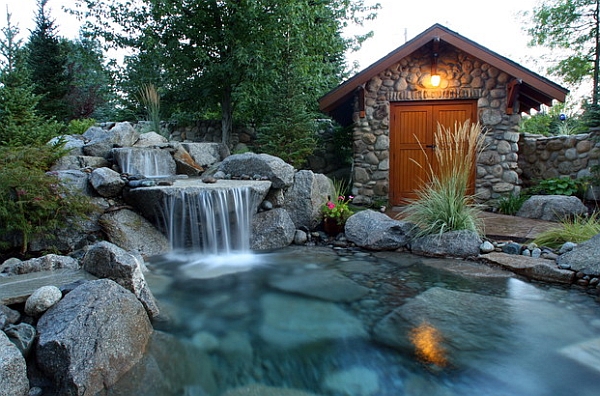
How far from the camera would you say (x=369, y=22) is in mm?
11578

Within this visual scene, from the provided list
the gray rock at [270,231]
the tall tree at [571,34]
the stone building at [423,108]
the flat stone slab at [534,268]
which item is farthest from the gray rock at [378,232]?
the tall tree at [571,34]

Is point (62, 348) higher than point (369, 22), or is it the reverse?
point (369, 22)

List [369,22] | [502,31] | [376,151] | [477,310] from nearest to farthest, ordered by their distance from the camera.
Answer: [477,310] < [376,151] < [369,22] < [502,31]

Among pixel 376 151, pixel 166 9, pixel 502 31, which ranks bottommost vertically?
pixel 376 151

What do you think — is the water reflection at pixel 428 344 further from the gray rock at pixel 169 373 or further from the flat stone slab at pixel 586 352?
the gray rock at pixel 169 373

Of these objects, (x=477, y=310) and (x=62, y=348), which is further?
(x=477, y=310)

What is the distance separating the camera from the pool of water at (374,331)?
2375 mm

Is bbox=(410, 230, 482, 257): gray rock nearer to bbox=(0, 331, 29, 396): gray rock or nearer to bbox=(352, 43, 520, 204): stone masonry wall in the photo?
bbox=(352, 43, 520, 204): stone masonry wall

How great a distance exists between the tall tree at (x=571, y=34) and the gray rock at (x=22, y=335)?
1622cm

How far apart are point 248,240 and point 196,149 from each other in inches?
121

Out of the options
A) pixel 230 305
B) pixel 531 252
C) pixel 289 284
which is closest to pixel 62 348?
pixel 230 305

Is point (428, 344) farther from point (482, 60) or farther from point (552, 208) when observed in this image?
point (482, 60)

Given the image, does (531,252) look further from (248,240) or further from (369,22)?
(369,22)

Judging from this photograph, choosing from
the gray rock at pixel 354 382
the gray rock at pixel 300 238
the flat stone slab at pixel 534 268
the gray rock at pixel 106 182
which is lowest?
the gray rock at pixel 354 382
